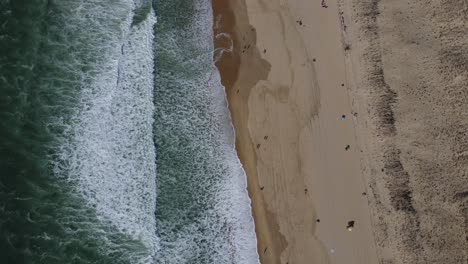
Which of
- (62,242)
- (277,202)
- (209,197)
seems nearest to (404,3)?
(277,202)

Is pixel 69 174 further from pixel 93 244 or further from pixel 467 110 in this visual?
pixel 467 110

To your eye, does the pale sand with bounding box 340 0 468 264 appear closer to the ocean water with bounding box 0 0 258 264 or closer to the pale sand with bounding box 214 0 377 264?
the pale sand with bounding box 214 0 377 264

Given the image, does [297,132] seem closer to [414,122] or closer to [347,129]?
[347,129]

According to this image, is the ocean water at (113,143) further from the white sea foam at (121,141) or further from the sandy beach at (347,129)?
the sandy beach at (347,129)

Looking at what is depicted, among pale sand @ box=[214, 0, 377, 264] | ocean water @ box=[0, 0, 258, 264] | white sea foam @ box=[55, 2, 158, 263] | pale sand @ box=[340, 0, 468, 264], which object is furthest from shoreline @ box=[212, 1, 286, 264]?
pale sand @ box=[340, 0, 468, 264]

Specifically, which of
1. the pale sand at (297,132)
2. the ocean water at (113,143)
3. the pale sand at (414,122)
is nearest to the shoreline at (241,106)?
the pale sand at (297,132)

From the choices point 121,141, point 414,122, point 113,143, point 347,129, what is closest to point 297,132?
point 347,129
